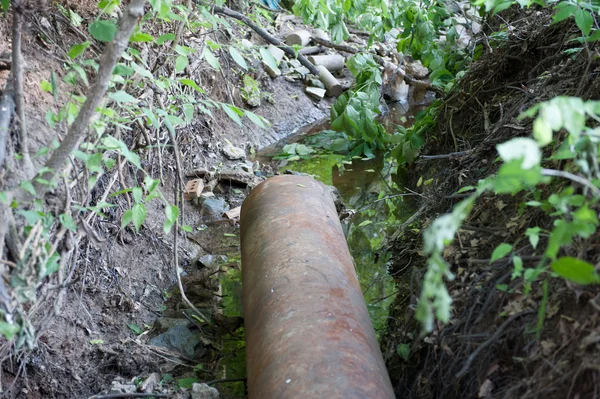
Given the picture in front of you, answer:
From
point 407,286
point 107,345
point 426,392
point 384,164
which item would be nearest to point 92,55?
point 107,345

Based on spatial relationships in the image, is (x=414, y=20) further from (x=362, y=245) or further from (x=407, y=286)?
(x=407, y=286)

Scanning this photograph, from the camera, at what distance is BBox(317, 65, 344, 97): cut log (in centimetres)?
877

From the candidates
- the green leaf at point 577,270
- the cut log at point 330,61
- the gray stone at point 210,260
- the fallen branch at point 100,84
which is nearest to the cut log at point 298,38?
the cut log at point 330,61

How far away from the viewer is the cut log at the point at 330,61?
9.01m

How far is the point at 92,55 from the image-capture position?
4.20 m

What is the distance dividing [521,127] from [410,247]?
117cm

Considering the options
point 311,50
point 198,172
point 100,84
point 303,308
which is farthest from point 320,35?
point 100,84

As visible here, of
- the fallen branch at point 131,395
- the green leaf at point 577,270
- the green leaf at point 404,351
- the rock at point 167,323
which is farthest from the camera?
the rock at point 167,323

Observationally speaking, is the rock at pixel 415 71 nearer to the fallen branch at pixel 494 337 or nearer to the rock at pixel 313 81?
the rock at pixel 313 81

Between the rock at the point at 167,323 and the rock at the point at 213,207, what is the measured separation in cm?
154

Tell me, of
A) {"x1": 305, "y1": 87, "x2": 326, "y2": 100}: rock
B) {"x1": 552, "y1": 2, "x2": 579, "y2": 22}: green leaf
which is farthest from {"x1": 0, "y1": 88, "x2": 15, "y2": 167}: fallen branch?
{"x1": 305, "y1": 87, "x2": 326, "y2": 100}: rock

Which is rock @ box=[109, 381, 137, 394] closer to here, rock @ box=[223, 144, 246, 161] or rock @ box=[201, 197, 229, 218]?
rock @ box=[201, 197, 229, 218]

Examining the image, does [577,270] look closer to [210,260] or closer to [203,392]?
[203,392]

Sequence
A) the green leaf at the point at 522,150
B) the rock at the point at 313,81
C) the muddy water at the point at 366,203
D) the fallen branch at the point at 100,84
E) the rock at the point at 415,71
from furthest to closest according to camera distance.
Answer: the rock at the point at 415,71 < the rock at the point at 313,81 < the muddy water at the point at 366,203 < the fallen branch at the point at 100,84 < the green leaf at the point at 522,150
